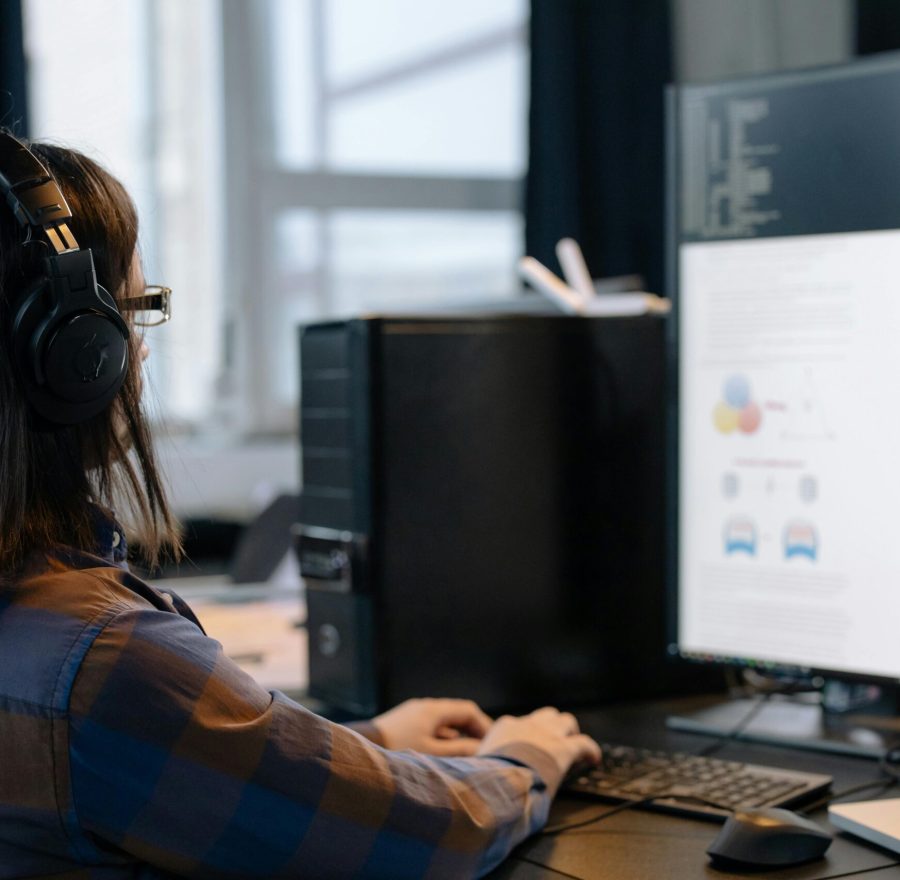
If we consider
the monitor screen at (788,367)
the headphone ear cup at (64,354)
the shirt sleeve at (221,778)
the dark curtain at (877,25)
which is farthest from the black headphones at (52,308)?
the dark curtain at (877,25)

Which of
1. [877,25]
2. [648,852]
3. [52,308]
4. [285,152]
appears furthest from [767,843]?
[877,25]

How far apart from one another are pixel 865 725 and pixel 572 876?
49 centimetres

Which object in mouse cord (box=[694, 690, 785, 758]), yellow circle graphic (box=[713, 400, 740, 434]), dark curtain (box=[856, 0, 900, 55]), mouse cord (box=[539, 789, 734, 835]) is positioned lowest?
mouse cord (box=[694, 690, 785, 758])

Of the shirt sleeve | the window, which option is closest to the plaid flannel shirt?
the shirt sleeve

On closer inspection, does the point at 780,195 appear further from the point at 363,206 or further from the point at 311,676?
the point at 363,206

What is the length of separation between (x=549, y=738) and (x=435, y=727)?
11 centimetres

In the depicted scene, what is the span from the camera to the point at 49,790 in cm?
68

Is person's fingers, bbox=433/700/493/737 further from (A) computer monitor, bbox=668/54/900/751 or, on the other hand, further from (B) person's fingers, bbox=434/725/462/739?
(A) computer monitor, bbox=668/54/900/751

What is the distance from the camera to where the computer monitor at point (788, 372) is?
42.4 inches

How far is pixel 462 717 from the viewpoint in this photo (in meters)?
1.09

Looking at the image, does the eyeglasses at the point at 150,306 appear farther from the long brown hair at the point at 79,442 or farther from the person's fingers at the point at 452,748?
the person's fingers at the point at 452,748

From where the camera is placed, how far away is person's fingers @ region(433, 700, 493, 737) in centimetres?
109

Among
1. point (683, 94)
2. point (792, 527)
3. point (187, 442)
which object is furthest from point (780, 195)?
point (187, 442)

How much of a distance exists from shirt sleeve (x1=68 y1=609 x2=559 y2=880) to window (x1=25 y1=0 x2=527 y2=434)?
7.56 ft
